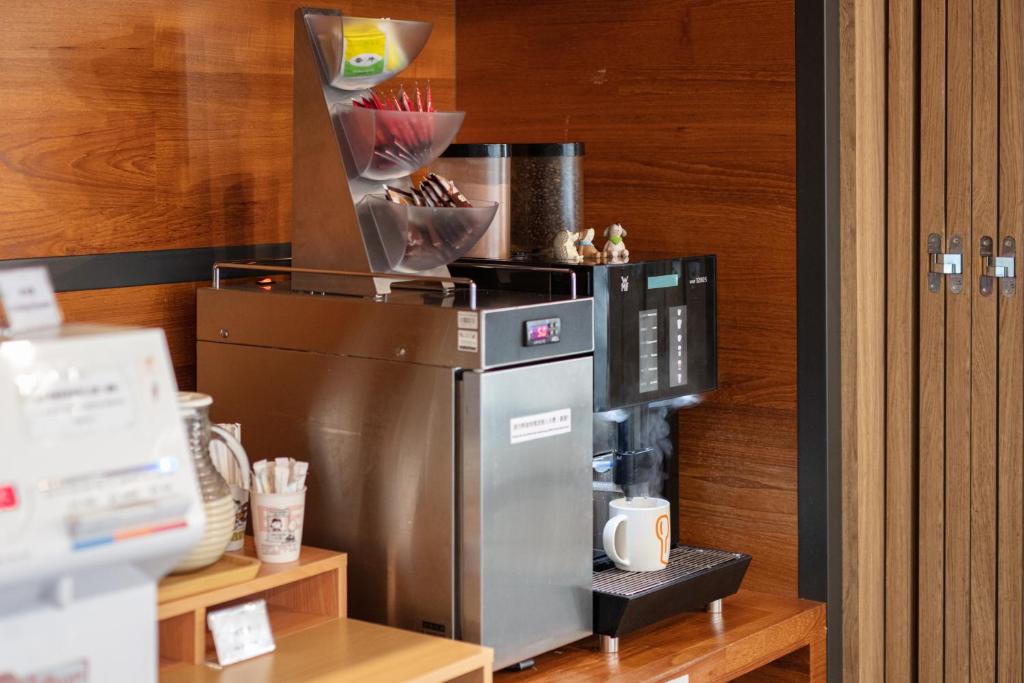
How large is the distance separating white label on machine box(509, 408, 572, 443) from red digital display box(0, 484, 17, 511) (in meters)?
0.77

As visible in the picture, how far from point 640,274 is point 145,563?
0.98 meters

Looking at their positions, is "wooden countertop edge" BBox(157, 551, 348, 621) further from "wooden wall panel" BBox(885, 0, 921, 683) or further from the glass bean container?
"wooden wall panel" BBox(885, 0, 921, 683)

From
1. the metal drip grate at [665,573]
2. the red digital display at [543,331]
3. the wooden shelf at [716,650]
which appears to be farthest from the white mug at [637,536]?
the red digital display at [543,331]

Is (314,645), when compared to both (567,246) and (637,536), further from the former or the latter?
(567,246)

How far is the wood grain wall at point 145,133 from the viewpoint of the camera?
1.90m

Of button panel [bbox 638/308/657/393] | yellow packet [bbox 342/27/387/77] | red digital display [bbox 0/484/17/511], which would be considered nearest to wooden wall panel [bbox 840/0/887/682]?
button panel [bbox 638/308/657/393]

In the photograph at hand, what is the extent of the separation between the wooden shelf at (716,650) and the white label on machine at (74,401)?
858mm

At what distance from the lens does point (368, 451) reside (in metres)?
Answer: 1.83

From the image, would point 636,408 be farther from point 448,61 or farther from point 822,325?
point 448,61

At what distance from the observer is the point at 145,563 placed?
1.19 m

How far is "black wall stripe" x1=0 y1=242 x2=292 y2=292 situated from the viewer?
1.95 metres

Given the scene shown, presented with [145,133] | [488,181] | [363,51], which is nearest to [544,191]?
[488,181]

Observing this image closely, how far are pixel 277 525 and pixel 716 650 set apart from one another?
68cm

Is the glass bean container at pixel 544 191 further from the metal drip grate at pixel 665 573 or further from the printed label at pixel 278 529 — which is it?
the printed label at pixel 278 529
